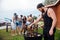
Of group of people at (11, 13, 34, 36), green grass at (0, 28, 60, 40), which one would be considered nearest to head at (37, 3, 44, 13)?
group of people at (11, 13, 34, 36)

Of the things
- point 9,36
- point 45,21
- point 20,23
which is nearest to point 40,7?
point 45,21

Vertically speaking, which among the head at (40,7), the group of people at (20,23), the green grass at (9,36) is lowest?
the green grass at (9,36)

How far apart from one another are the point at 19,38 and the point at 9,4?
0.43 m

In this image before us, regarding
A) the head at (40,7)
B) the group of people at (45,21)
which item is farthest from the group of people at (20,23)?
the head at (40,7)

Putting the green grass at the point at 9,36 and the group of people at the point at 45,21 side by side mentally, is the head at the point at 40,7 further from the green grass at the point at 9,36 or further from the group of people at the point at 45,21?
the green grass at the point at 9,36

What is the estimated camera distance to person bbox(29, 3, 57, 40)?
7.80 ft

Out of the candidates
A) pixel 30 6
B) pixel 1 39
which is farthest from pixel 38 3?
pixel 1 39

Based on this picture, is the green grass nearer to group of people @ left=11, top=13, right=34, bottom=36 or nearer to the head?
group of people @ left=11, top=13, right=34, bottom=36

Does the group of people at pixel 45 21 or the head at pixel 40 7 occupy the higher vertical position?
the head at pixel 40 7

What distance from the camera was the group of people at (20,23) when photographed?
243cm

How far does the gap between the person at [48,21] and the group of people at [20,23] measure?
0.06 meters

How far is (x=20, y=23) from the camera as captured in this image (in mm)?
2430

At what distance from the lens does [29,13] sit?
2439 millimetres

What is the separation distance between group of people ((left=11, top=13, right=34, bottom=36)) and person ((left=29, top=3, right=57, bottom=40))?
0.20 feet
